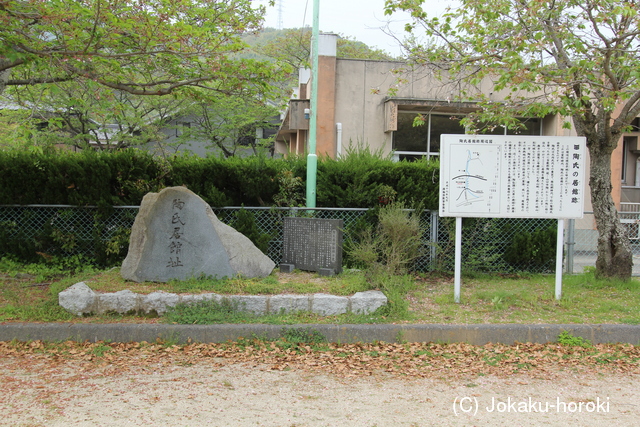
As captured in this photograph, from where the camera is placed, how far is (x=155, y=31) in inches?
264

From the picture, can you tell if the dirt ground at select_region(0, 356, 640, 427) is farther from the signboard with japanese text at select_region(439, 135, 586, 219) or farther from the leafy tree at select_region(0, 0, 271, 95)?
the leafy tree at select_region(0, 0, 271, 95)

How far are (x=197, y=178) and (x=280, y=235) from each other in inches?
69.8

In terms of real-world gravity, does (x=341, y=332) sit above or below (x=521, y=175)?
below

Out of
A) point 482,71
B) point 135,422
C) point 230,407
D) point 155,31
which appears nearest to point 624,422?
point 230,407

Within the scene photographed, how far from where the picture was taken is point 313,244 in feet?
25.5

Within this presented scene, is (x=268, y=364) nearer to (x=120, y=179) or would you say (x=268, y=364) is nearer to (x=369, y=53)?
(x=120, y=179)

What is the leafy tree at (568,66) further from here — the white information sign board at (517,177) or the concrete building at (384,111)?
the concrete building at (384,111)

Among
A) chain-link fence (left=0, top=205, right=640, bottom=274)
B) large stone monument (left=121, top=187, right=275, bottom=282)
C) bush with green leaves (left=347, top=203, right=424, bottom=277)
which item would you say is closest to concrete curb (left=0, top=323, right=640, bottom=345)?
large stone monument (left=121, top=187, right=275, bottom=282)

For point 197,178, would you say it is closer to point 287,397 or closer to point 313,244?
point 313,244

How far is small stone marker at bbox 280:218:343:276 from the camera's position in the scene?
25.0ft

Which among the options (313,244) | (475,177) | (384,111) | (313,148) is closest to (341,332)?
(313,244)

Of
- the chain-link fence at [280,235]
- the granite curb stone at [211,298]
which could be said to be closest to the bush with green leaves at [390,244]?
the chain-link fence at [280,235]

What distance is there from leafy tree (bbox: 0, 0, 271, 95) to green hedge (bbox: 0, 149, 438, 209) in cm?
155

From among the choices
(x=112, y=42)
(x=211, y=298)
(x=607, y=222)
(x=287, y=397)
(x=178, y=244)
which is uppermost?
(x=112, y=42)
